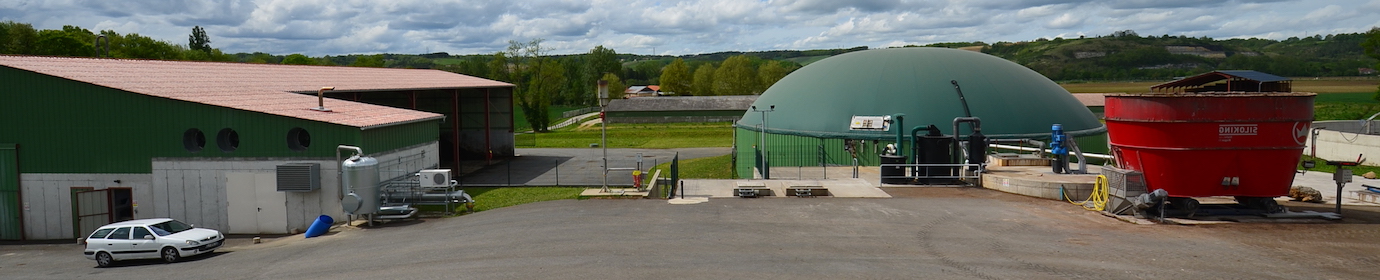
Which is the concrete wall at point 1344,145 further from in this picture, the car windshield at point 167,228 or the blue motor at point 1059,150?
the car windshield at point 167,228

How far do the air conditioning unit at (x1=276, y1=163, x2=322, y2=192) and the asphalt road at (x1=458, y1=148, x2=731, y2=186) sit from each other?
26.2ft

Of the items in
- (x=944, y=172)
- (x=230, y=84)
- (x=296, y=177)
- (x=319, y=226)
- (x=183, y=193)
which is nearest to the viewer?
(x=319, y=226)

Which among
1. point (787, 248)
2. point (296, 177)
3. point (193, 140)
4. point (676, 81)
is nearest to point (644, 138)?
point (193, 140)

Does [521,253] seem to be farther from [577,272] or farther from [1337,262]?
[1337,262]

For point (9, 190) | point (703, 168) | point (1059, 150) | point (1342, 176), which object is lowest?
point (703, 168)

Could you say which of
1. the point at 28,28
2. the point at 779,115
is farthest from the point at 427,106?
the point at 28,28

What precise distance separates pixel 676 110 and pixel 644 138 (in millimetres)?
26901

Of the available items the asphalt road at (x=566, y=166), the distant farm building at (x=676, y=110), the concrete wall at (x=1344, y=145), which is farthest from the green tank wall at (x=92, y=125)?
the distant farm building at (x=676, y=110)

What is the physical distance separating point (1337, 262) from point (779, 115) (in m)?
23.7

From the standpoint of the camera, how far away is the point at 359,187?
72.8ft

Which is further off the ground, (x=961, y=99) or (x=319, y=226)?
(x=961, y=99)

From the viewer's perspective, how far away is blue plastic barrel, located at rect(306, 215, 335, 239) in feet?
70.9

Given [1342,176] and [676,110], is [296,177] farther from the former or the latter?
[676,110]

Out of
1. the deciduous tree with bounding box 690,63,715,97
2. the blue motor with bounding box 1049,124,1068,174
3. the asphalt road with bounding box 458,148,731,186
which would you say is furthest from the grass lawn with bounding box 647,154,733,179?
the deciduous tree with bounding box 690,63,715,97
